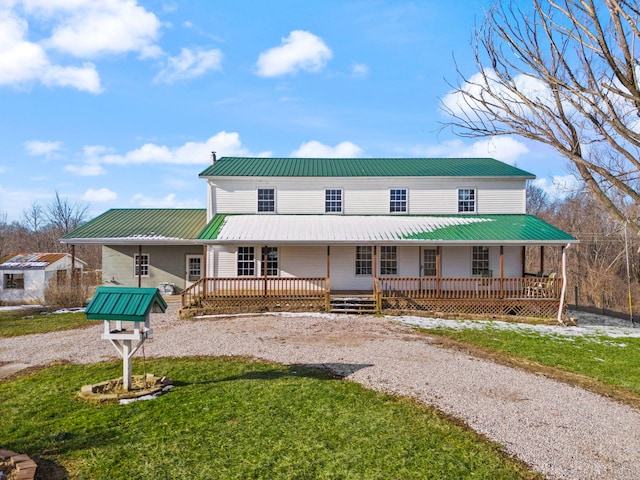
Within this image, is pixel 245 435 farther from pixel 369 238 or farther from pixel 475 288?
pixel 475 288

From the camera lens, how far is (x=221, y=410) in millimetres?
6367

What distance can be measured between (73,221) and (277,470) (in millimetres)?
58502

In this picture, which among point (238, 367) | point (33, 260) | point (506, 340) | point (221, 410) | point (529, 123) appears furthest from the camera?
point (33, 260)

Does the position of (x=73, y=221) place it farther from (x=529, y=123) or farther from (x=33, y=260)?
(x=529, y=123)

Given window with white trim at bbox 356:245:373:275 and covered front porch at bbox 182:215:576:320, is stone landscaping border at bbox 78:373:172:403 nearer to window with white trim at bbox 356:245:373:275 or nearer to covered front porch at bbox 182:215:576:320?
covered front porch at bbox 182:215:576:320

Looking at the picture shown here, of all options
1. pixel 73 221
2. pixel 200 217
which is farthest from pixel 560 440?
pixel 73 221

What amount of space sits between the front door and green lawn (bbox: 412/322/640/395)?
1309 centimetres

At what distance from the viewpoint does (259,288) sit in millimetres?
17922

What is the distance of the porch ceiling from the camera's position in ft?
55.5

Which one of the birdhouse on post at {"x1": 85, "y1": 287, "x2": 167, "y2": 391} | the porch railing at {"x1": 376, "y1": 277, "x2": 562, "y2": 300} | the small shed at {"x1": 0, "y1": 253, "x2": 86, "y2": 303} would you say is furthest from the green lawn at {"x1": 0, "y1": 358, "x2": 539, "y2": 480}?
the small shed at {"x1": 0, "y1": 253, "x2": 86, "y2": 303}

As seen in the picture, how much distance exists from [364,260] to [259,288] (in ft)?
16.5

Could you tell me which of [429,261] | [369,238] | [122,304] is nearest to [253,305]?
[369,238]

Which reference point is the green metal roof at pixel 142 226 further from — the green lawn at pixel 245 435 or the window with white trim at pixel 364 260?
the green lawn at pixel 245 435

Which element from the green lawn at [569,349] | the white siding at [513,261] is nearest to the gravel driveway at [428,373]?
the green lawn at [569,349]
